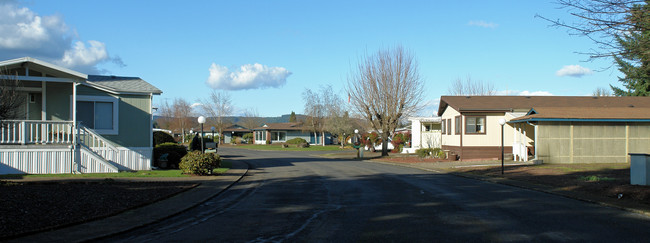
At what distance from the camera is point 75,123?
18094 mm

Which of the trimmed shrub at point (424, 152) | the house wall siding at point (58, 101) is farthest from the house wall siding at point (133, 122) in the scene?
the trimmed shrub at point (424, 152)

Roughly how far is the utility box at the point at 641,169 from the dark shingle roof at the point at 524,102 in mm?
15264

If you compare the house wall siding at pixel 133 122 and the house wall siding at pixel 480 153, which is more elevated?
the house wall siding at pixel 133 122

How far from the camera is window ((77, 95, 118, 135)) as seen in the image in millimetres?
20016

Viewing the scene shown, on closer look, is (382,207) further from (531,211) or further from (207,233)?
(207,233)

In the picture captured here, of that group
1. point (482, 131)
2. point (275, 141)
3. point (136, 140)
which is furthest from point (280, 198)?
point (275, 141)

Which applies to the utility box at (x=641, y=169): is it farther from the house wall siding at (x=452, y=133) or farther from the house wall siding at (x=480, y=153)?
the house wall siding at (x=452, y=133)

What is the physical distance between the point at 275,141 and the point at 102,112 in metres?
53.7

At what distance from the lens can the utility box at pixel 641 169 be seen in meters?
13.6

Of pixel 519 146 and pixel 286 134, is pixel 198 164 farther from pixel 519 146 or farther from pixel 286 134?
pixel 286 134

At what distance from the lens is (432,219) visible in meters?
9.30

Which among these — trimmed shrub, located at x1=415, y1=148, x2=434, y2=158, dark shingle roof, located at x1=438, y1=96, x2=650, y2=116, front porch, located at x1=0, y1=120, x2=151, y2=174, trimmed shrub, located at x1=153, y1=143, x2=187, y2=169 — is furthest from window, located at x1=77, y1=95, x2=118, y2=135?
dark shingle roof, located at x1=438, y1=96, x2=650, y2=116

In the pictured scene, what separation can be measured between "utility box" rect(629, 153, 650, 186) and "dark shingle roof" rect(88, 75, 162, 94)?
18.4m

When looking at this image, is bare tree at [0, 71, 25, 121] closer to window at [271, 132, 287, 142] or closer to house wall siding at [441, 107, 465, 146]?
house wall siding at [441, 107, 465, 146]
